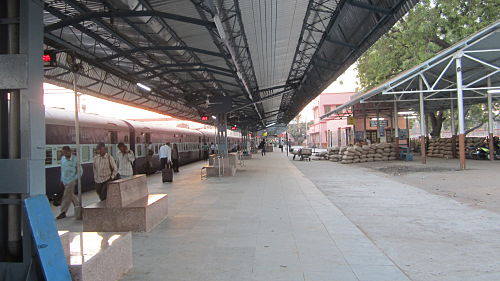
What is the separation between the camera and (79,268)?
3.35 m

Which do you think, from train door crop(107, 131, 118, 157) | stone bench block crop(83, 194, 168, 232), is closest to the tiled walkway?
stone bench block crop(83, 194, 168, 232)

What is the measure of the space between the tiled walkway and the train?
3726mm

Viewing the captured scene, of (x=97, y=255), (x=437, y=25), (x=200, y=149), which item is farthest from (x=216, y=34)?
(x=200, y=149)

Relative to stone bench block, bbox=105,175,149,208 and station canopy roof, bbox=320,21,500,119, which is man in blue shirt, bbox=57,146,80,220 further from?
station canopy roof, bbox=320,21,500,119

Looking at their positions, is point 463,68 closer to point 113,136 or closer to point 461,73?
point 461,73

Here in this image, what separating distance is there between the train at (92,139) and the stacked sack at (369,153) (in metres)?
11.2

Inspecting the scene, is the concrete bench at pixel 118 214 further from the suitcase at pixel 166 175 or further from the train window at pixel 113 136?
the train window at pixel 113 136

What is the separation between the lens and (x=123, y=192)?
6.29m

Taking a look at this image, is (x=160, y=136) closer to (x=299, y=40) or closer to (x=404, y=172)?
(x=299, y=40)

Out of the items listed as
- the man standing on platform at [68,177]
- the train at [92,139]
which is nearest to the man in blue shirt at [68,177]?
the man standing on platform at [68,177]

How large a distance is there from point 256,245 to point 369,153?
2086 centimetres

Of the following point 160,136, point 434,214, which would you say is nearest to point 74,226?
point 434,214

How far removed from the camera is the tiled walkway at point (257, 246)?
4.37 metres

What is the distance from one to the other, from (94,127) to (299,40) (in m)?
7.82
